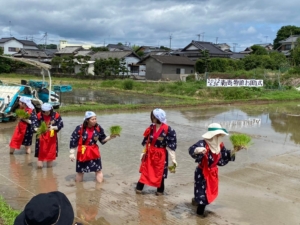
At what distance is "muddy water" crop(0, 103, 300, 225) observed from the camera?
5.04 meters

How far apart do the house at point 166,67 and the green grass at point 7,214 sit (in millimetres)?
37331

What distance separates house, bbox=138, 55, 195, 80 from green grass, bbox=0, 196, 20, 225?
37.3 metres

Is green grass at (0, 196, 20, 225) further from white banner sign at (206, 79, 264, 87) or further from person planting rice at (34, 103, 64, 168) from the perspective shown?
white banner sign at (206, 79, 264, 87)

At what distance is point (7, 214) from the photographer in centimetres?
448

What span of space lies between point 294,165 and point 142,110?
10018 mm

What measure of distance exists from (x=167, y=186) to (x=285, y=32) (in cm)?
7137

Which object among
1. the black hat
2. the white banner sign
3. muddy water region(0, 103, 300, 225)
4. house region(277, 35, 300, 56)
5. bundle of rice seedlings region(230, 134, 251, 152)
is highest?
house region(277, 35, 300, 56)

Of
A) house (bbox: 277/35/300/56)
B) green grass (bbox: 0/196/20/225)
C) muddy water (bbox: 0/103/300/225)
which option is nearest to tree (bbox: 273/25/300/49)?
house (bbox: 277/35/300/56)

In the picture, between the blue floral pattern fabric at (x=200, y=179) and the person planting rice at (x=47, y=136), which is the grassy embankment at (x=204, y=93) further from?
the blue floral pattern fabric at (x=200, y=179)

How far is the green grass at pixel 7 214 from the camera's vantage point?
4285 millimetres

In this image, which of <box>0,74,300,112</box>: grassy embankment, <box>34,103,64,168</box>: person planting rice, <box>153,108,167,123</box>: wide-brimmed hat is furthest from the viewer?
<box>0,74,300,112</box>: grassy embankment

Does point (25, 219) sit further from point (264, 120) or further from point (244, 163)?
point (264, 120)

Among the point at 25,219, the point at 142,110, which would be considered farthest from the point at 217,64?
the point at 25,219

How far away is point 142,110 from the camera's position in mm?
17312
